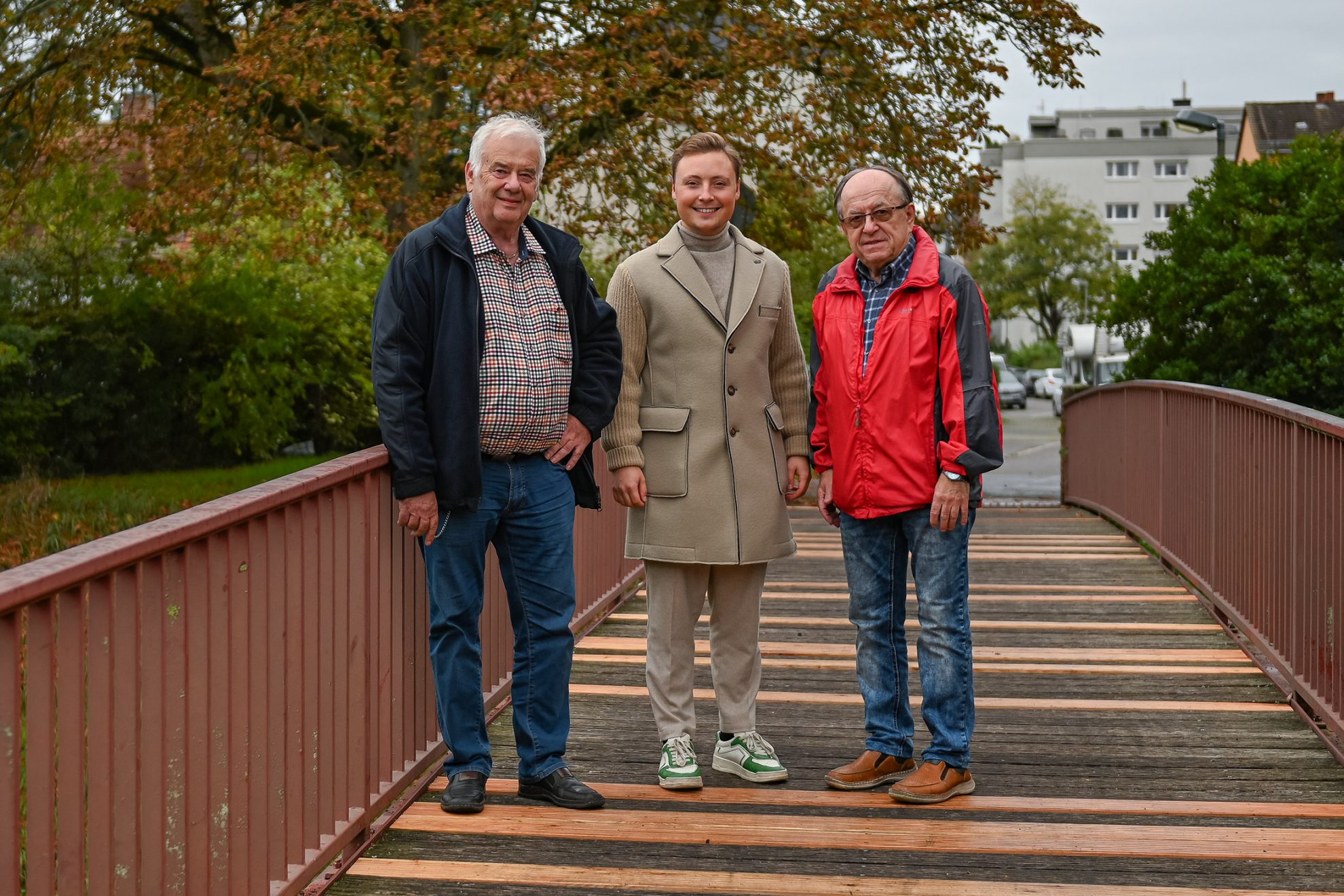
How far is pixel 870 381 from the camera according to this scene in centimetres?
419

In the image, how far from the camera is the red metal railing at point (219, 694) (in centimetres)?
229

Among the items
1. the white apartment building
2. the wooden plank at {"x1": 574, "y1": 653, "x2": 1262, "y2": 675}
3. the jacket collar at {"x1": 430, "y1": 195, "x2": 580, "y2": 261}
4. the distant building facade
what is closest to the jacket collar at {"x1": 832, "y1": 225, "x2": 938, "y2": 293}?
the jacket collar at {"x1": 430, "y1": 195, "x2": 580, "y2": 261}

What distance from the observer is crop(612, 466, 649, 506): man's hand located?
14.2 feet

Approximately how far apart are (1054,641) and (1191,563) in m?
1.41

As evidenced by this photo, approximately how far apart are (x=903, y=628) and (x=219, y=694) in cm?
206

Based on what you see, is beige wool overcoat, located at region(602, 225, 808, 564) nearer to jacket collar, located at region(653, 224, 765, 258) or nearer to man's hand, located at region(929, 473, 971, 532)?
jacket collar, located at region(653, 224, 765, 258)

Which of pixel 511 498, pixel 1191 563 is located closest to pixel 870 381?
pixel 511 498

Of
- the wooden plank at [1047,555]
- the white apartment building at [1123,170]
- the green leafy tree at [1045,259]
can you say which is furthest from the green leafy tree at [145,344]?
the white apartment building at [1123,170]

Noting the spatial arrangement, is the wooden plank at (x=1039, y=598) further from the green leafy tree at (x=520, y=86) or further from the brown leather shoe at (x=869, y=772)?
the green leafy tree at (x=520, y=86)

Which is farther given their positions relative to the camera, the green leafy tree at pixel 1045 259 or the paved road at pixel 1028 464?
the green leafy tree at pixel 1045 259

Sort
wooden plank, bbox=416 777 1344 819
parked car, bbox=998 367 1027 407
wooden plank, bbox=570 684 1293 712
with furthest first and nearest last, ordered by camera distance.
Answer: parked car, bbox=998 367 1027 407 → wooden plank, bbox=570 684 1293 712 → wooden plank, bbox=416 777 1344 819

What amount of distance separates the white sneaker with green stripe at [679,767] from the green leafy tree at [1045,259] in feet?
207

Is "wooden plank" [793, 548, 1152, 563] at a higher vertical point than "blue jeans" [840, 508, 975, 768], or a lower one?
lower

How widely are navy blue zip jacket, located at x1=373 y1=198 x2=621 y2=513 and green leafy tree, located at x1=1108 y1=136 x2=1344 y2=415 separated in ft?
32.8
